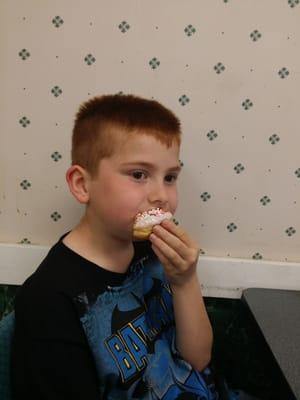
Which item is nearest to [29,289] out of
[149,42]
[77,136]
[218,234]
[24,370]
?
[24,370]

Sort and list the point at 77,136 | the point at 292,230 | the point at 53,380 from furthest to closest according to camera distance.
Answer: the point at 292,230, the point at 77,136, the point at 53,380

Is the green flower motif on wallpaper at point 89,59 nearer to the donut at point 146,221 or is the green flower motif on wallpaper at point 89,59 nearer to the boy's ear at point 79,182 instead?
the boy's ear at point 79,182

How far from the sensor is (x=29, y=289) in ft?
2.26

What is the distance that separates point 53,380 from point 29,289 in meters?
0.17

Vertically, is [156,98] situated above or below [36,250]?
above

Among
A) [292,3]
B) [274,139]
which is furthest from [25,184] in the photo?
[292,3]

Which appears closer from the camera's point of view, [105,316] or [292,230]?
[105,316]

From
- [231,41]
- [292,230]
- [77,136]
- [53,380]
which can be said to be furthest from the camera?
[292,230]

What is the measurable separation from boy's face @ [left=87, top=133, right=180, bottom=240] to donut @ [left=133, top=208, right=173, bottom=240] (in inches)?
0.5

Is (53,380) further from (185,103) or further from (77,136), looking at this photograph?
(185,103)

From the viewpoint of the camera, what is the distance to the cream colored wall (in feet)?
3.02

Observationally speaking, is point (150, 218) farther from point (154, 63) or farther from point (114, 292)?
point (154, 63)

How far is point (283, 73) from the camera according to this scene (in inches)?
37.1

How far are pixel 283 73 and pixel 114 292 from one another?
0.69 m
